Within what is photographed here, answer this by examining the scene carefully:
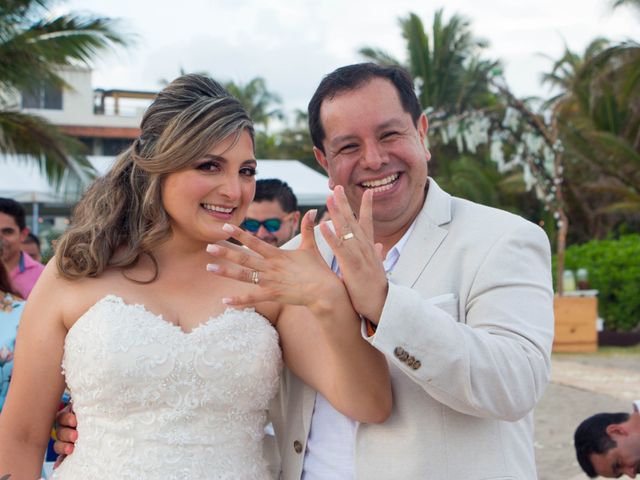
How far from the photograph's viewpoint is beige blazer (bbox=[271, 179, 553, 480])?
7.36ft

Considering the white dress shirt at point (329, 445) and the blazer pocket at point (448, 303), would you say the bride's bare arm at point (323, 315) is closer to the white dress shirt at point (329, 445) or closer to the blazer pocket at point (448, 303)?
the white dress shirt at point (329, 445)

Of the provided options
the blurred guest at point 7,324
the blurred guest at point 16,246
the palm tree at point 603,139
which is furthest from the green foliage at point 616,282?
the blurred guest at point 7,324

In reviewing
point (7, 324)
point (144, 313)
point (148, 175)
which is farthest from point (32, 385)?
point (7, 324)

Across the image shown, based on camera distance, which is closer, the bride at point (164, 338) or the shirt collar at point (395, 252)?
the bride at point (164, 338)

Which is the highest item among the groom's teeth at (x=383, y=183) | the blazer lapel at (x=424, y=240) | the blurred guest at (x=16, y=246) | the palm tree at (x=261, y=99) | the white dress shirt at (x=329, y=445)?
the groom's teeth at (x=383, y=183)

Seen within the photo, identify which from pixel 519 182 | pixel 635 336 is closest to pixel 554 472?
pixel 635 336

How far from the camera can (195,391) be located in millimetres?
2820

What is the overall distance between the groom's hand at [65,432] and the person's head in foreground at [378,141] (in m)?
1.27

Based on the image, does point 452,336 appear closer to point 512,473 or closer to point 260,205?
point 512,473

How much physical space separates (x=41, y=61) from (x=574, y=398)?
10.9 m

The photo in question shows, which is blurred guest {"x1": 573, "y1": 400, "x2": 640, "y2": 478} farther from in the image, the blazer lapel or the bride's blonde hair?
the bride's blonde hair

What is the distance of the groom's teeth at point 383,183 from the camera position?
290cm

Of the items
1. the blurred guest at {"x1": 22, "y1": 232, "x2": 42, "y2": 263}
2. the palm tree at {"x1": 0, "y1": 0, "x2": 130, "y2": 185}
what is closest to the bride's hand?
the blurred guest at {"x1": 22, "y1": 232, "x2": 42, "y2": 263}

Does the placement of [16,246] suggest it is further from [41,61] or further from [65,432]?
[41,61]
